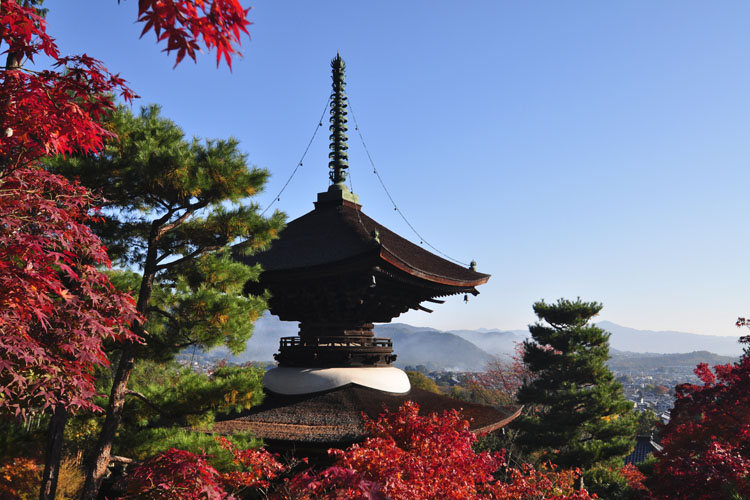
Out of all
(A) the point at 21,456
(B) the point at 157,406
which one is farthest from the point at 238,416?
(A) the point at 21,456

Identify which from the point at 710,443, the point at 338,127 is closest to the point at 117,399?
the point at 338,127

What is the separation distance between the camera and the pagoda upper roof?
763cm

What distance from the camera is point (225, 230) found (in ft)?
20.3

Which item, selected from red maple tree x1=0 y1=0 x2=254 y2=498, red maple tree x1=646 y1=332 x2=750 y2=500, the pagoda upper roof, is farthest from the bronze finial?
red maple tree x1=646 y1=332 x2=750 y2=500

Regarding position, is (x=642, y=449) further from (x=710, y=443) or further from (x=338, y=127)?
(x=338, y=127)

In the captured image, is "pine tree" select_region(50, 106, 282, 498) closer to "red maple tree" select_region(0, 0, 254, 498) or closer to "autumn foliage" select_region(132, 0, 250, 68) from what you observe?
"red maple tree" select_region(0, 0, 254, 498)

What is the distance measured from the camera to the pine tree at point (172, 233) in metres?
5.54

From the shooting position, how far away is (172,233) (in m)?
6.27

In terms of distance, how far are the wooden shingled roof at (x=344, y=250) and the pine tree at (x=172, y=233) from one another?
1.49 m

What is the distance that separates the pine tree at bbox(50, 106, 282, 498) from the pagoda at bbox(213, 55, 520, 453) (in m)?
1.77

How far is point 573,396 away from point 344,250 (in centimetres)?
1469

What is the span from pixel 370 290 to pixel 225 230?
297 cm

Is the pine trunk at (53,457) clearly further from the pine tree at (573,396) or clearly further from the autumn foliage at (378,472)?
the pine tree at (573,396)

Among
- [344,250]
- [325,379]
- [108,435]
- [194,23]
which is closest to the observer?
[194,23]
